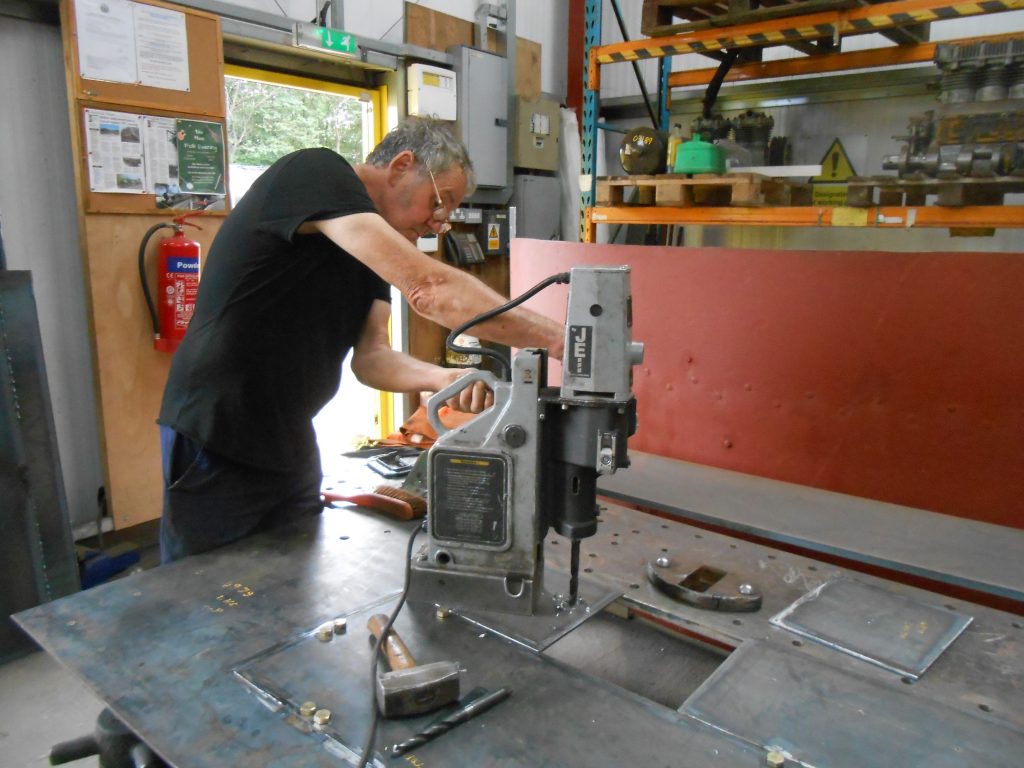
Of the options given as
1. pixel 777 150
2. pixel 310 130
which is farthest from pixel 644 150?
pixel 310 130

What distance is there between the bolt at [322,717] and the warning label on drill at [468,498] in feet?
1.05

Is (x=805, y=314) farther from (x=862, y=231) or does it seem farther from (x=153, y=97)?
(x=153, y=97)

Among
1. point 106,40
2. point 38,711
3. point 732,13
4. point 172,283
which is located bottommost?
point 38,711

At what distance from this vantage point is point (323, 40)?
3744 millimetres

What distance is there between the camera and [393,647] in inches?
43.3

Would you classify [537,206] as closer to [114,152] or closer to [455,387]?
[114,152]

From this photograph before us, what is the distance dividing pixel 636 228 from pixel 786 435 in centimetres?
309

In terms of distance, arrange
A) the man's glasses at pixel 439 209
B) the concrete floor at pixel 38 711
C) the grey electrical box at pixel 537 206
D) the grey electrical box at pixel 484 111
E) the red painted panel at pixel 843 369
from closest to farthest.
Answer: the man's glasses at pixel 439 209 → the red painted panel at pixel 843 369 → the concrete floor at pixel 38 711 → the grey electrical box at pixel 484 111 → the grey electrical box at pixel 537 206

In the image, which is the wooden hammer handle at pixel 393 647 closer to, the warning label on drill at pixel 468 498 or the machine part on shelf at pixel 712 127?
the warning label on drill at pixel 468 498

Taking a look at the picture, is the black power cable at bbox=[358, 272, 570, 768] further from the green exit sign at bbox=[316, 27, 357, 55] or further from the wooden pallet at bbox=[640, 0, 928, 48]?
the green exit sign at bbox=[316, 27, 357, 55]

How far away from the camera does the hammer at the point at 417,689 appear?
964mm

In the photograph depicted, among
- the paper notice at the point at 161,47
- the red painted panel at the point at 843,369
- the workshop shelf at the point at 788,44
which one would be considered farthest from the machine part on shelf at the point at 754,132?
the paper notice at the point at 161,47

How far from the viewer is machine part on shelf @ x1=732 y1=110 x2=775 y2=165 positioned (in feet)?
13.1

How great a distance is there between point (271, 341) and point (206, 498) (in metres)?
0.36
